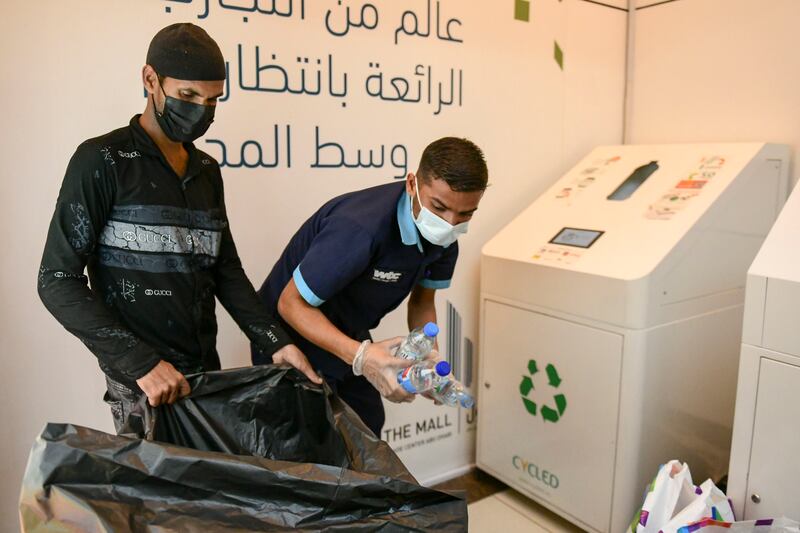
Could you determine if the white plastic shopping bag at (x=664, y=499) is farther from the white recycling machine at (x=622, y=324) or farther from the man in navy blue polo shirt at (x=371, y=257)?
the man in navy blue polo shirt at (x=371, y=257)

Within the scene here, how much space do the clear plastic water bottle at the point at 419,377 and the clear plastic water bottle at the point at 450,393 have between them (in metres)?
0.02

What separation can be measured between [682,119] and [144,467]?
2471 mm

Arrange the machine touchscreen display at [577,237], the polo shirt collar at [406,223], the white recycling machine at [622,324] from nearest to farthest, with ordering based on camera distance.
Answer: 1. the polo shirt collar at [406,223]
2. the white recycling machine at [622,324]
3. the machine touchscreen display at [577,237]

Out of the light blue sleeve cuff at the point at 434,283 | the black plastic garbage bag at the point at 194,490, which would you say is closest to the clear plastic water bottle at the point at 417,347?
the black plastic garbage bag at the point at 194,490

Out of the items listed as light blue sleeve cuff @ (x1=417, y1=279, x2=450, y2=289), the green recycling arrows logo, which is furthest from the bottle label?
the green recycling arrows logo

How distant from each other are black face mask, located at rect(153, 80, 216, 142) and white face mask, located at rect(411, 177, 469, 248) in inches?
18.6

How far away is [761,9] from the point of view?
2.30 m

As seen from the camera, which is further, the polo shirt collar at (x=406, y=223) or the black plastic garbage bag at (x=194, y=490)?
the polo shirt collar at (x=406, y=223)

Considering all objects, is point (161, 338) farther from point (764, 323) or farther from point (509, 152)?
point (509, 152)

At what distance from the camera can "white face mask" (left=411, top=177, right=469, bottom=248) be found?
134 cm

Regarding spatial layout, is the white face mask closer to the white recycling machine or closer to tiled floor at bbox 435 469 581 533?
the white recycling machine

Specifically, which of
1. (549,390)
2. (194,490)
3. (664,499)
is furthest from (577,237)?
(194,490)

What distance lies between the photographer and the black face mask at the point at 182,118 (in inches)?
46.1

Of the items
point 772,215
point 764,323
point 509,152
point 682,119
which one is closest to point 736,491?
point 764,323
